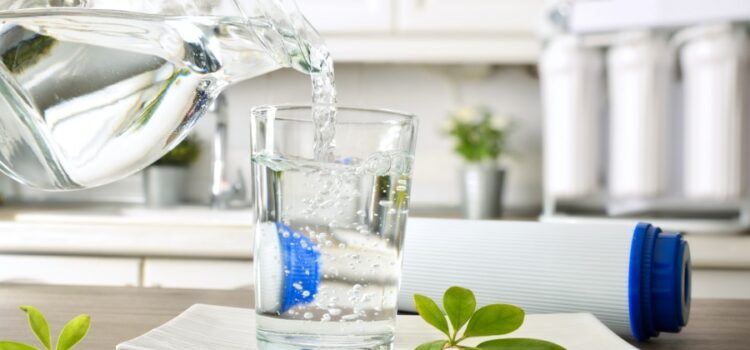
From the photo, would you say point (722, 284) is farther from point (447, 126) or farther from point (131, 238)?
point (131, 238)

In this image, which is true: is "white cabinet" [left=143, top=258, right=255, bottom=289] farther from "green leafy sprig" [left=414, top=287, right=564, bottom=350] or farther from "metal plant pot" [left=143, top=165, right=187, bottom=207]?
"green leafy sprig" [left=414, top=287, right=564, bottom=350]

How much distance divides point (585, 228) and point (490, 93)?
1.41 metres

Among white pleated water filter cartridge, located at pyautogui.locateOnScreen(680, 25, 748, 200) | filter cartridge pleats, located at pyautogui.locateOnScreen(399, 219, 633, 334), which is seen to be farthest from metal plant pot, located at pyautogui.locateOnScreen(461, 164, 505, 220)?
filter cartridge pleats, located at pyautogui.locateOnScreen(399, 219, 633, 334)

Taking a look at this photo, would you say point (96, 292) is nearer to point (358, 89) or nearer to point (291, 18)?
point (291, 18)

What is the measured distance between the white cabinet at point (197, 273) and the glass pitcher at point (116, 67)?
0.96 m

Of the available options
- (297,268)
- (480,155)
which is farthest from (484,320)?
(480,155)

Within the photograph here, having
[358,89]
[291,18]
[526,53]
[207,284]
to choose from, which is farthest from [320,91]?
[358,89]

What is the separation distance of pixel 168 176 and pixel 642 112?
1.04 metres

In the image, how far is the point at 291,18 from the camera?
472 millimetres

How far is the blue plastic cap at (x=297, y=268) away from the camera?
0.43 m

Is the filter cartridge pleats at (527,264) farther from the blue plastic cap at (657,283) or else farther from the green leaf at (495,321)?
the green leaf at (495,321)

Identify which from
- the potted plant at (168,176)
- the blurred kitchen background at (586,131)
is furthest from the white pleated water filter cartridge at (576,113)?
the potted plant at (168,176)

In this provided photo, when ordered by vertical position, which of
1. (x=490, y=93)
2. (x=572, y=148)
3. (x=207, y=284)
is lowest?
(x=207, y=284)

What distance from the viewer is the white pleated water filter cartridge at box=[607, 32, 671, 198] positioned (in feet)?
4.77
